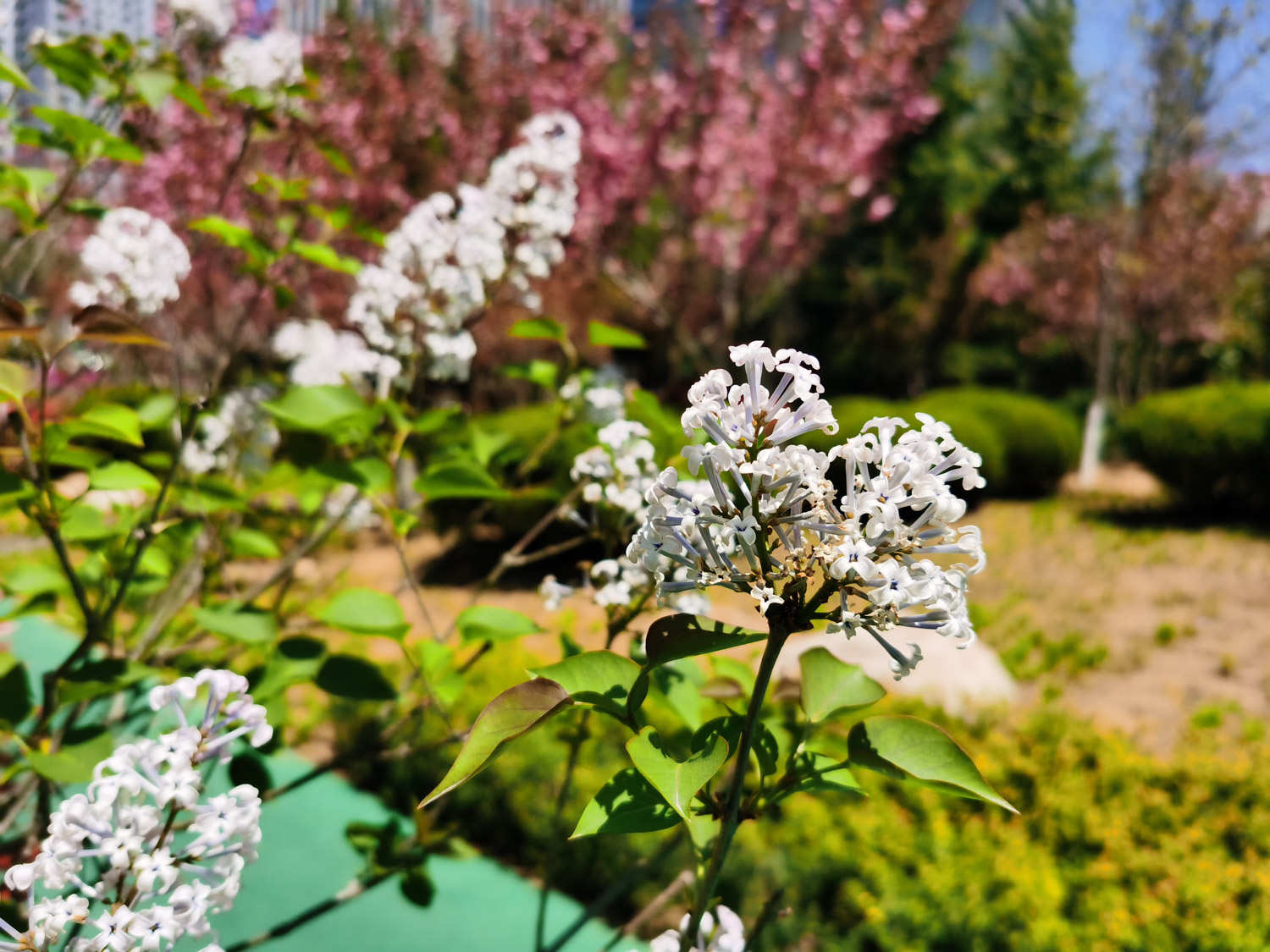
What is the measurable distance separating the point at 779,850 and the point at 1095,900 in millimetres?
982

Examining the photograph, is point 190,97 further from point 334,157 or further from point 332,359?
point 332,359

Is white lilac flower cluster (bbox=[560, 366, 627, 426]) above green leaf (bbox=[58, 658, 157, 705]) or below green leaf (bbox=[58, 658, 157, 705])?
above

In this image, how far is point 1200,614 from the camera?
6879 mm

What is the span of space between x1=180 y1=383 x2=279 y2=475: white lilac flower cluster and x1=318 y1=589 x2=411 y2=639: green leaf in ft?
3.56

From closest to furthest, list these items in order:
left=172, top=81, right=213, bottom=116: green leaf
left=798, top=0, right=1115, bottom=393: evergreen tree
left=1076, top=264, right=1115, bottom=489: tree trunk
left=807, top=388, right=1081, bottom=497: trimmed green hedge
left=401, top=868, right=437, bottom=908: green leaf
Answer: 1. left=401, top=868, right=437, bottom=908: green leaf
2. left=172, top=81, right=213, bottom=116: green leaf
3. left=807, top=388, right=1081, bottom=497: trimmed green hedge
4. left=1076, top=264, right=1115, bottom=489: tree trunk
5. left=798, top=0, right=1115, bottom=393: evergreen tree

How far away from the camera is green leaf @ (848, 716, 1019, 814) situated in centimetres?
72

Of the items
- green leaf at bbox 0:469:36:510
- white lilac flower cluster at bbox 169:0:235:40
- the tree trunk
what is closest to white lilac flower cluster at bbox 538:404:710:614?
green leaf at bbox 0:469:36:510

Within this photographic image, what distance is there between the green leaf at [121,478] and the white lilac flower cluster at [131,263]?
416 mm

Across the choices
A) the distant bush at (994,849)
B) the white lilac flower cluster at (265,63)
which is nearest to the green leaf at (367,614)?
the white lilac flower cluster at (265,63)

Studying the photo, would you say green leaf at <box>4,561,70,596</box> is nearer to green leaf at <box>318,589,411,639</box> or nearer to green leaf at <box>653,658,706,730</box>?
green leaf at <box>318,589,411,639</box>

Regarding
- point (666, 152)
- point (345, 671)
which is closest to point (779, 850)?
point (345, 671)

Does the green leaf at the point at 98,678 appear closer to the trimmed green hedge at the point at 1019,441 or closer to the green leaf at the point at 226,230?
the green leaf at the point at 226,230

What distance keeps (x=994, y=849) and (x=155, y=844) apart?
3220 millimetres

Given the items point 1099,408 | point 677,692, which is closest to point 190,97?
point 677,692
